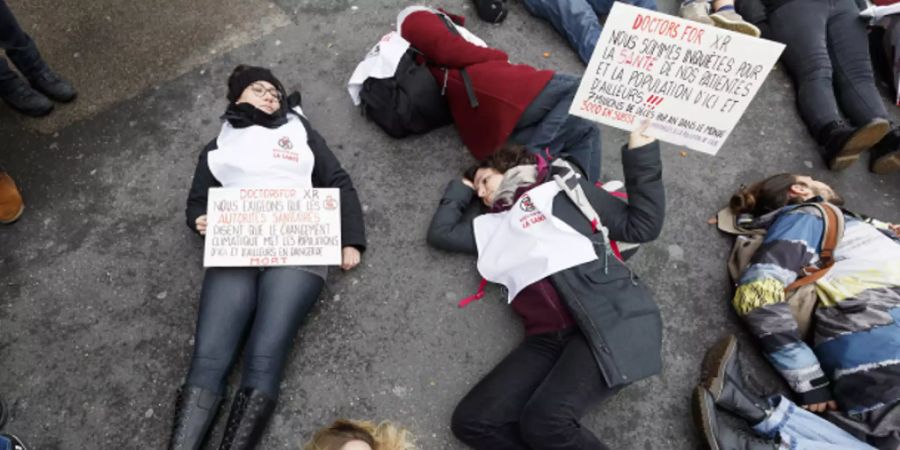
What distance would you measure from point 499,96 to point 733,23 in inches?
69.5

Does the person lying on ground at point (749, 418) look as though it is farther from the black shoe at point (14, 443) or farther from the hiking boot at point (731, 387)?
the black shoe at point (14, 443)

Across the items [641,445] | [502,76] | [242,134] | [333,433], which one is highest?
[502,76]

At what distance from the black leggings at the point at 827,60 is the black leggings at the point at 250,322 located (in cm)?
329

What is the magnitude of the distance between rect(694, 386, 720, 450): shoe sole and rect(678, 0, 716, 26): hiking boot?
2.46 meters

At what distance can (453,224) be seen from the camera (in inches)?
112

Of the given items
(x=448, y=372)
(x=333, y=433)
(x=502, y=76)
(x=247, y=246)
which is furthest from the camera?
(x=502, y=76)

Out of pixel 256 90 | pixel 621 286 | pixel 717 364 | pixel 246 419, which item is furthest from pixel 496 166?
pixel 246 419

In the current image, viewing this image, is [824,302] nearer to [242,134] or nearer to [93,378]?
[242,134]

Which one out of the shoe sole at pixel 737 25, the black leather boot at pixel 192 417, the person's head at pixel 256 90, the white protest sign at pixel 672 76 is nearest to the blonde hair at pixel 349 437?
the black leather boot at pixel 192 417

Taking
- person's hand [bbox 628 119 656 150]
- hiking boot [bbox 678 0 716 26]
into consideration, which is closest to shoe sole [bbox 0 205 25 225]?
person's hand [bbox 628 119 656 150]

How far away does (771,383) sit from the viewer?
2641 millimetres

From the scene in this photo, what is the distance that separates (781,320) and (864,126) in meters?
1.41

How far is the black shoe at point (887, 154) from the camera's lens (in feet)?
10.8

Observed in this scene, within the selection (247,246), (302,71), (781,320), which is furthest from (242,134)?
(781,320)
